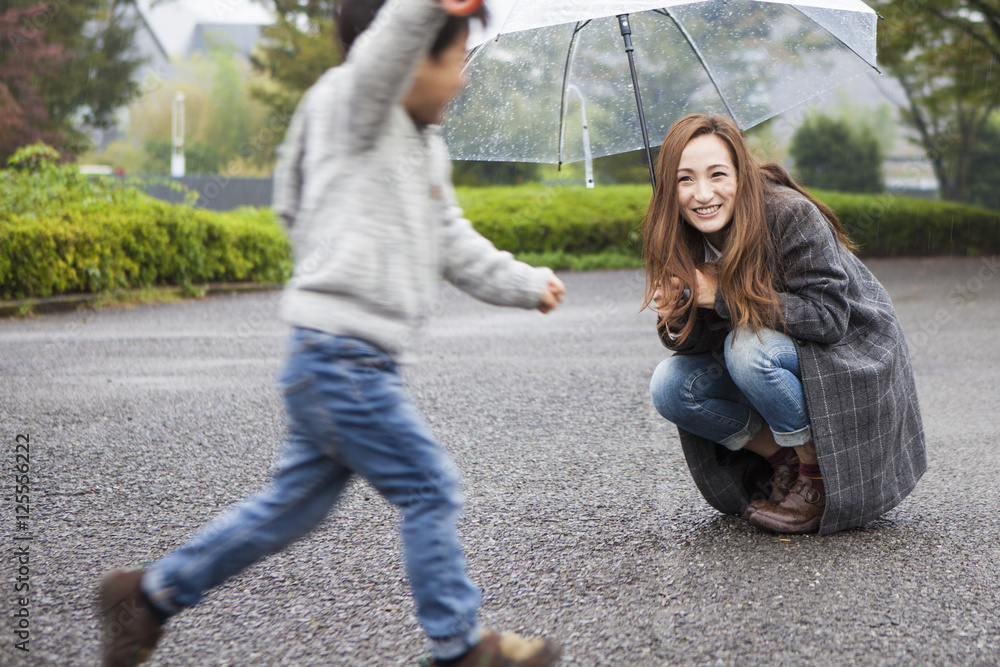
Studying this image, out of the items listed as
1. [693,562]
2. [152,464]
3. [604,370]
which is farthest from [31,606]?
[604,370]

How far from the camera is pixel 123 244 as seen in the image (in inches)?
405

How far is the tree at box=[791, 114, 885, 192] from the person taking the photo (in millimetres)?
30234

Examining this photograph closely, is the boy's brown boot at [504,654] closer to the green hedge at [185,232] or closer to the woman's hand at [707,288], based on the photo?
the woman's hand at [707,288]

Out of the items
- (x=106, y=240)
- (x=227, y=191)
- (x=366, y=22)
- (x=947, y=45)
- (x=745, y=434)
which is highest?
(x=947, y=45)

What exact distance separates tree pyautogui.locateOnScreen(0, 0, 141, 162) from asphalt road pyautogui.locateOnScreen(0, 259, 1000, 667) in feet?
62.3

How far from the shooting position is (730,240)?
2.82 metres

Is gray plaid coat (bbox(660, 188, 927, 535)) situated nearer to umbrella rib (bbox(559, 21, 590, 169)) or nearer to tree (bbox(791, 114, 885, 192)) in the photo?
umbrella rib (bbox(559, 21, 590, 169))

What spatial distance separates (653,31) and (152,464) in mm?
2778

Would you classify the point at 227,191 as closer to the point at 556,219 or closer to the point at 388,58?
the point at 556,219

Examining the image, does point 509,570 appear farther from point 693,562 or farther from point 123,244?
point 123,244

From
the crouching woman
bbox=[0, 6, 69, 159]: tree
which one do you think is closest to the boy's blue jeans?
the crouching woman

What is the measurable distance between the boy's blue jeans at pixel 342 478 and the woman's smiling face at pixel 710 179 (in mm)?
1372

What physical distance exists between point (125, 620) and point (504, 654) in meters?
0.75

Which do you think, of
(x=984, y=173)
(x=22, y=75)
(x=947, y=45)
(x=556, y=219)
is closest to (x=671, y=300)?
(x=556, y=219)
